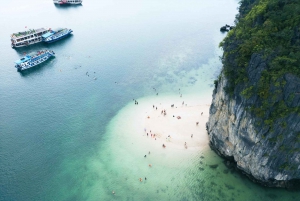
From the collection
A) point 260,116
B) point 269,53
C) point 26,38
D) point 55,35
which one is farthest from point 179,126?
point 26,38

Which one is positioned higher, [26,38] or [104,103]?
[26,38]

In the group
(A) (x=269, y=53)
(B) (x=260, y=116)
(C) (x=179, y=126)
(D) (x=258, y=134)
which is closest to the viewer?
(A) (x=269, y=53)

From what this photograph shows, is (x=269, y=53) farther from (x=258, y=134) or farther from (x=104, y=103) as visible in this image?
(x=104, y=103)

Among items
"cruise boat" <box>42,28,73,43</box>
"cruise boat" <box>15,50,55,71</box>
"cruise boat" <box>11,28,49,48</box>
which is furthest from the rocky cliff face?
"cruise boat" <box>11,28,49,48</box>

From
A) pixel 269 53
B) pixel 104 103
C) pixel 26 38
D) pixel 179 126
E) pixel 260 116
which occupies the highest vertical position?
pixel 269 53

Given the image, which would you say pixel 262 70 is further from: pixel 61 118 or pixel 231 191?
pixel 61 118

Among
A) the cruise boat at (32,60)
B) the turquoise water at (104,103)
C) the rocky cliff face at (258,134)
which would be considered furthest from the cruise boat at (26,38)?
the rocky cliff face at (258,134)

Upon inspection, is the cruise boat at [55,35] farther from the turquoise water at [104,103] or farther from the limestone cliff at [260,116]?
the limestone cliff at [260,116]
